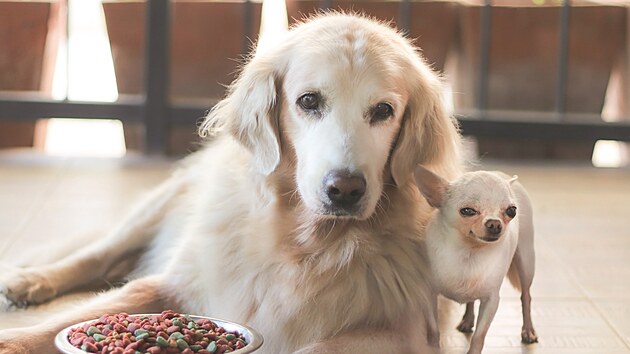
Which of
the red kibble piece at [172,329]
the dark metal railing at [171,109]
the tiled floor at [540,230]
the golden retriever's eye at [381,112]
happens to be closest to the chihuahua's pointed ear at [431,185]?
the golden retriever's eye at [381,112]

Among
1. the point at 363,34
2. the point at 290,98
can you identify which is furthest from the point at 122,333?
the point at 363,34

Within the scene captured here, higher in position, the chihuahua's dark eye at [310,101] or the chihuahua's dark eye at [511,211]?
the chihuahua's dark eye at [310,101]

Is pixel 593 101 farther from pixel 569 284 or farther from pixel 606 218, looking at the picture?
pixel 569 284

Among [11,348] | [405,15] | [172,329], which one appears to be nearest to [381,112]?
[172,329]

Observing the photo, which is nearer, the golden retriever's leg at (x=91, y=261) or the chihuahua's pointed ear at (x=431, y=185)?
the chihuahua's pointed ear at (x=431, y=185)

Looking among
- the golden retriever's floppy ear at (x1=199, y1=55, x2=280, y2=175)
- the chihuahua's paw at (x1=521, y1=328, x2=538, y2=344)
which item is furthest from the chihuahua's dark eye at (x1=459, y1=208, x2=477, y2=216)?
the chihuahua's paw at (x1=521, y1=328, x2=538, y2=344)

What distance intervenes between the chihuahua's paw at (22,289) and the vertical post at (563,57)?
2978mm

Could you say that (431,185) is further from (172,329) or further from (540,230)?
(540,230)

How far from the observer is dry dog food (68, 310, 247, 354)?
1.85 metres

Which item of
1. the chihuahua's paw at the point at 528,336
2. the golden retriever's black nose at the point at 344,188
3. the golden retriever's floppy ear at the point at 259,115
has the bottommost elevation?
the chihuahua's paw at the point at 528,336

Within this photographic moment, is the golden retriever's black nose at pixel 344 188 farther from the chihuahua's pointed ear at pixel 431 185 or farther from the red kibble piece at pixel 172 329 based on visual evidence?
the red kibble piece at pixel 172 329

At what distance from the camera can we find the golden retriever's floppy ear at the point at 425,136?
213 centimetres

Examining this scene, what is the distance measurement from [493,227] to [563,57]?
316 centimetres

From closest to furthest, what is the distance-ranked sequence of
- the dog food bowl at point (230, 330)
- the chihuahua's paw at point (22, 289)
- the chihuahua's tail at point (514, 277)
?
1. the dog food bowl at point (230, 330)
2. the chihuahua's tail at point (514, 277)
3. the chihuahua's paw at point (22, 289)
